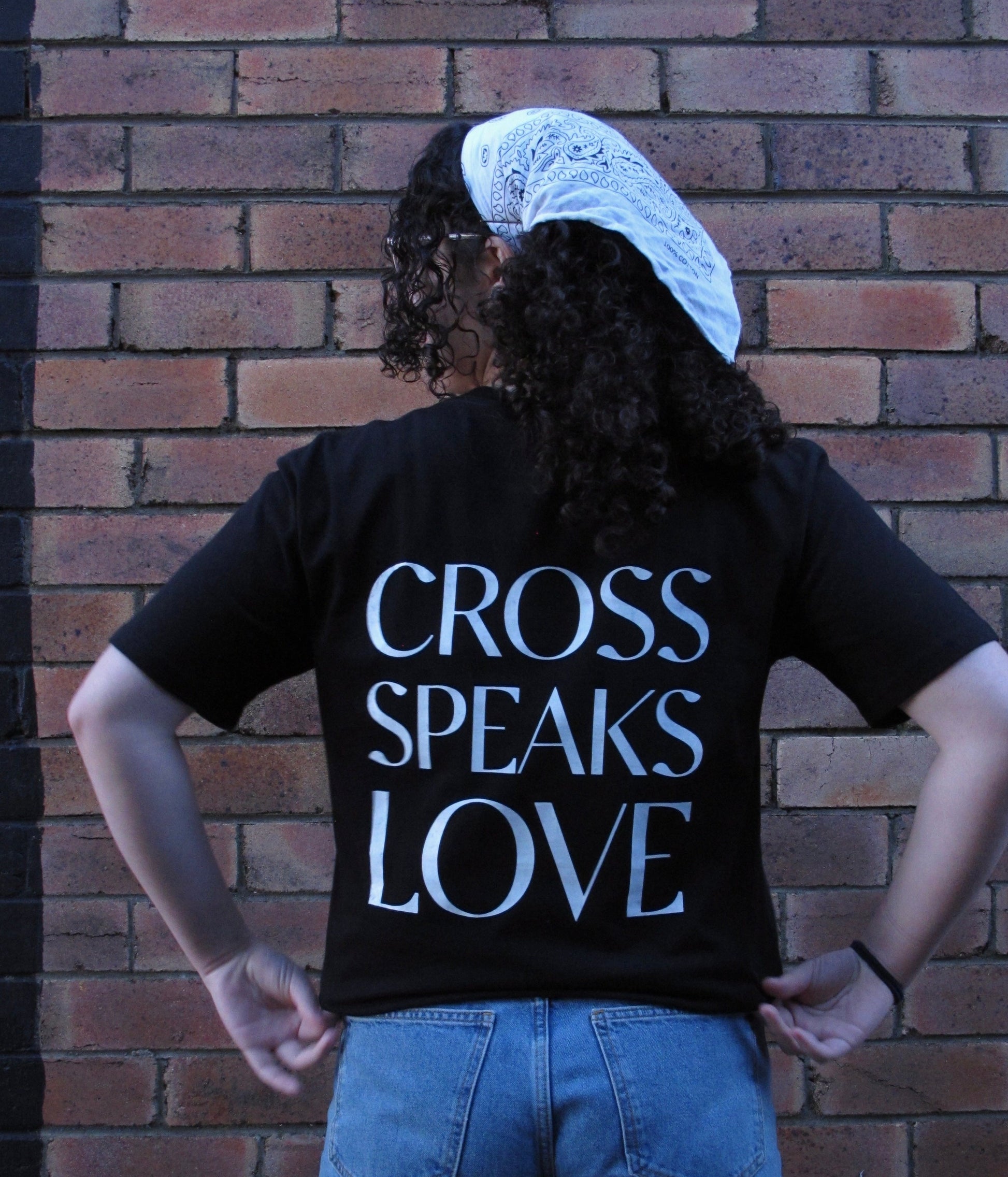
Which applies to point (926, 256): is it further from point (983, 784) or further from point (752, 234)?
point (983, 784)

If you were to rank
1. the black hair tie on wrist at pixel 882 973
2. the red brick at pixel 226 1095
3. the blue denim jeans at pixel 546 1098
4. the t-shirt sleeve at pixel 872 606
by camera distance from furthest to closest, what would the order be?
the red brick at pixel 226 1095, the black hair tie on wrist at pixel 882 973, the t-shirt sleeve at pixel 872 606, the blue denim jeans at pixel 546 1098

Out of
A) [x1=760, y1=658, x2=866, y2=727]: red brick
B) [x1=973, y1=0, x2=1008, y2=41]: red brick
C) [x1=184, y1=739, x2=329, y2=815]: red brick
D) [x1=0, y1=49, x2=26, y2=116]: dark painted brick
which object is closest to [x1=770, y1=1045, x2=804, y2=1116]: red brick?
[x1=760, y1=658, x2=866, y2=727]: red brick

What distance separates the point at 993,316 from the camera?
1.84 meters

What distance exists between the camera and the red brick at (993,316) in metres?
1.84

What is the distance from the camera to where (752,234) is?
1.83 meters

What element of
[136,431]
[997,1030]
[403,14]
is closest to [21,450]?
[136,431]

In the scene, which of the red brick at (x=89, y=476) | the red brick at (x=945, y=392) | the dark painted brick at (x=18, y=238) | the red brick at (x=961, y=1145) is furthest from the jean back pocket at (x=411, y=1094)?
the dark painted brick at (x=18, y=238)

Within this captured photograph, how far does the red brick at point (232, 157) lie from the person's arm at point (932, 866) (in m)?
1.34

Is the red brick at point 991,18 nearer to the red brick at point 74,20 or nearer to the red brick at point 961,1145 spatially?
the red brick at point 74,20

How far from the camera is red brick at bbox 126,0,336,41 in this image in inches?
71.8

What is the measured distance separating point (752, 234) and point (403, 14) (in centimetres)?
72

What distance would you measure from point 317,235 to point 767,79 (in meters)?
0.83

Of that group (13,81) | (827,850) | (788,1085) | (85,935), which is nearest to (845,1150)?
(788,1085)

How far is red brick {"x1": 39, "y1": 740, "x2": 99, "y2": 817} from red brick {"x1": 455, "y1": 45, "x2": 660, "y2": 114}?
4.32ft
